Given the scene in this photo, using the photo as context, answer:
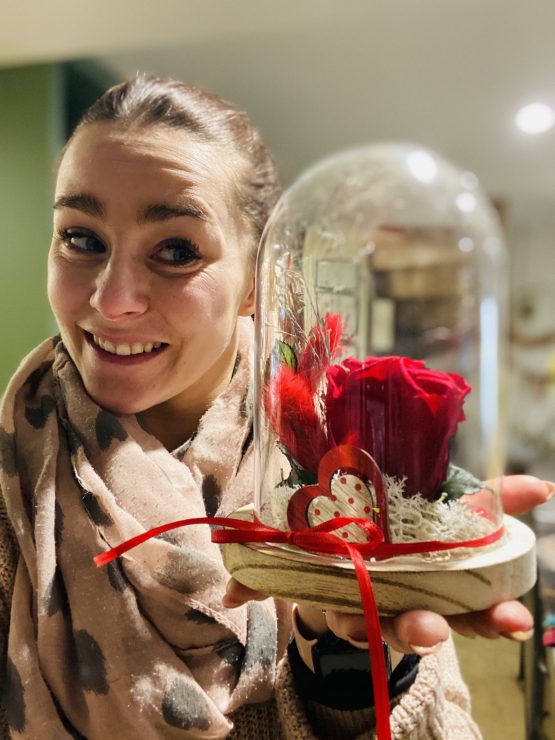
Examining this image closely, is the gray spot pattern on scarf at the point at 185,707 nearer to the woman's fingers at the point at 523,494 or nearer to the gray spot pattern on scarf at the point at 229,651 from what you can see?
the gray spot pattern on scarf at the point at 229,651

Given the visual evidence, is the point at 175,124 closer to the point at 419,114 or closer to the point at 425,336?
the point at 425,336

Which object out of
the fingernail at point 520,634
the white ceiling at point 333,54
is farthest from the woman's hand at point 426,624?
the white ceiling at point 333,54

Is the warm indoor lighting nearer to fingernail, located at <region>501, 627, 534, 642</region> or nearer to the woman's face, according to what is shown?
the woman's face

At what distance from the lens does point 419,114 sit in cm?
256

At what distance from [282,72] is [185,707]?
Answer: 2.12 meters

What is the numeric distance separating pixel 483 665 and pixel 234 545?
634 mm

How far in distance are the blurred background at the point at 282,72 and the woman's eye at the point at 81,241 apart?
23.8 inches

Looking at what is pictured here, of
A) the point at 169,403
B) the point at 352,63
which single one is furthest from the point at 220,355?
the point at 352,63

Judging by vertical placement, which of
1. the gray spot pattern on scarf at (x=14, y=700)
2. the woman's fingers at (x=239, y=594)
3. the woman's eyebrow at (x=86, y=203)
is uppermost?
the woman's eyebrow at (x=86, y=203)

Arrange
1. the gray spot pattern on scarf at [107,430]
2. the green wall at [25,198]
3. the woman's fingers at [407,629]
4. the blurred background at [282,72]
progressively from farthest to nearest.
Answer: the blurred background at [282,72], the green wall at [25,198], the gray spot pattern on scarf at [107,430], the woman's fingers at [407,629]

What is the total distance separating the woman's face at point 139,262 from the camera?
0.57m

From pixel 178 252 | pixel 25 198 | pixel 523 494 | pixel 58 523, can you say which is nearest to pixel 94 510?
pixel 58 523

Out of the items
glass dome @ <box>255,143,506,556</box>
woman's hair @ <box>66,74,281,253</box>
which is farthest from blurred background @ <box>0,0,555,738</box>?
glass dome @ <box>255,143,506,556</box>

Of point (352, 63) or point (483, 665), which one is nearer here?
point (483, 665)
